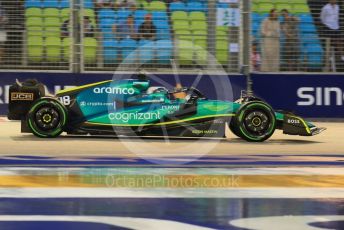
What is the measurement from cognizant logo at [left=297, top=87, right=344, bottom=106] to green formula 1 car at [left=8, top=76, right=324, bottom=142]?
4.09m

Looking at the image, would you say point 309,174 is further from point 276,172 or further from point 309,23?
point 309,23

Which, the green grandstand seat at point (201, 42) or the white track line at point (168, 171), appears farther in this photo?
the green grandstand seat at point (201, 42)

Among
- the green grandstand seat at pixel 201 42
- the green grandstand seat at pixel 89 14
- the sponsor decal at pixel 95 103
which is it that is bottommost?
the sponsor decal at pixel 95 103

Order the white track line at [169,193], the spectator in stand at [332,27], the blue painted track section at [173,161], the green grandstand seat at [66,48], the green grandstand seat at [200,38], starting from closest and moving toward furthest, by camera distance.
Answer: the white track line at [169,193] → the blue painted track section at [173,161] → the green grandstand seat at [66,48] → the green grandstand seat at [200,38] → the spectator in stand at [332,27]

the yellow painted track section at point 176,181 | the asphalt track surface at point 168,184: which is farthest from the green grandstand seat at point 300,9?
the yellow painted track section at point 176,181

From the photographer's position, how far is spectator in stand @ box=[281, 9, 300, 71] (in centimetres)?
1438

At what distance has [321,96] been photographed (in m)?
14.1

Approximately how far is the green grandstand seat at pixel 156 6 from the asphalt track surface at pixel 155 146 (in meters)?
4.49

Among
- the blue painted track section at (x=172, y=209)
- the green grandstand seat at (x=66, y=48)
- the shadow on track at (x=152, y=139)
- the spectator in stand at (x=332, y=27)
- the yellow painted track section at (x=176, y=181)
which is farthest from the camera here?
the spectator in stand at (x=332, y=27)

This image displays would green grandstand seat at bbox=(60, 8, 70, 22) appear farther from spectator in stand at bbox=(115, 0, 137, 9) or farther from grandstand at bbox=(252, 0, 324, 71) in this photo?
grandstand at bbox=(252, 0, 324, 71)

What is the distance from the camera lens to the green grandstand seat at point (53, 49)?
14016 millimetres

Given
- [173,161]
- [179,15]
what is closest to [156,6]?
[179,15]

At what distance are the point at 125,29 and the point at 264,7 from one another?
324cm

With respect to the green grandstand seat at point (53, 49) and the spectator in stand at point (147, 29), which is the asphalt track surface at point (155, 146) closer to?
the green grandstand seat at point (53, 49)
